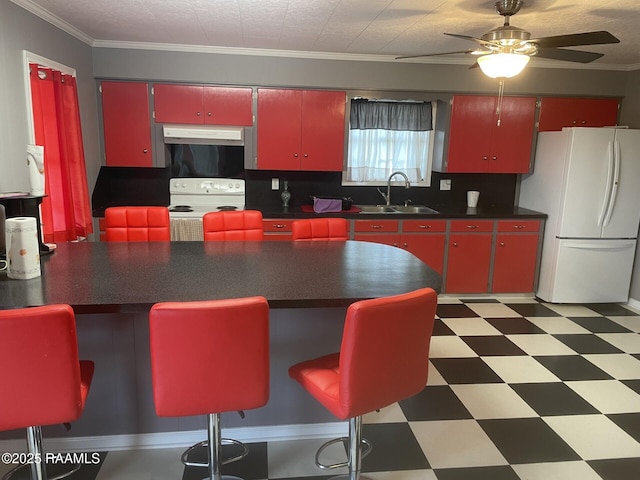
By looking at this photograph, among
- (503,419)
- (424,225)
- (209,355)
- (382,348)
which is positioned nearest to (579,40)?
(382,348)

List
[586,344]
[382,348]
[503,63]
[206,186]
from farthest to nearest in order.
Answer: [206,186] → [586,344] → [503,63] → [382,348]

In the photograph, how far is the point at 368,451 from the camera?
2.21 m

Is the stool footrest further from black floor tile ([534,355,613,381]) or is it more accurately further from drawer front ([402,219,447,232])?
drawer front ([402,219,447,232])

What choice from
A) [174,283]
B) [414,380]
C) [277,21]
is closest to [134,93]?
[277,21]

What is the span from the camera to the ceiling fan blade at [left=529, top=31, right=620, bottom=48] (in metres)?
2.30

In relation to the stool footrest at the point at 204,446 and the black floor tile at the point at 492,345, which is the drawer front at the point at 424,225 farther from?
the stool footrest at the point at 204,446

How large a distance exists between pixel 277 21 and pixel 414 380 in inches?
107

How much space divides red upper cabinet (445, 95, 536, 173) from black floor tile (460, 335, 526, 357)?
1.79 meters

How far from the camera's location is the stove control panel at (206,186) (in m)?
4.77

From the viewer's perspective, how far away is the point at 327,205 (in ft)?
15.1

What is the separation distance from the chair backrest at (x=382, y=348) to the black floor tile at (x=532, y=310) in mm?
3086

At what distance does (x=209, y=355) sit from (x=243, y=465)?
981mm

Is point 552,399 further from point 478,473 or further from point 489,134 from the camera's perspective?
point 489,134

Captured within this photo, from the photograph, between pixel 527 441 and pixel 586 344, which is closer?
pixel 527 441
